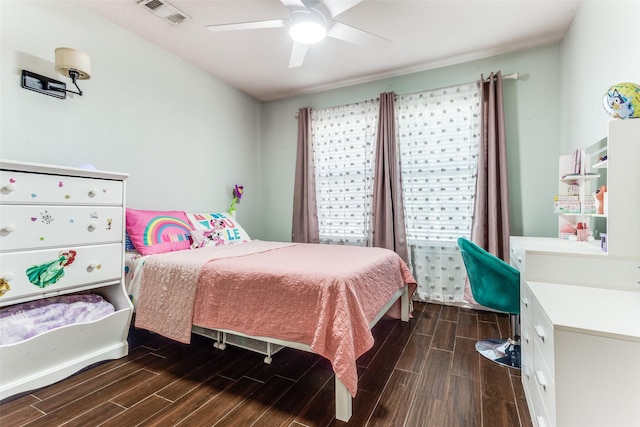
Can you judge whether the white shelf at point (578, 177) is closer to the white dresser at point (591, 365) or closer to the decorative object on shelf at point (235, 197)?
the white dresser at point (591, 365)

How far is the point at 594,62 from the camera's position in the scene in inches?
76.5

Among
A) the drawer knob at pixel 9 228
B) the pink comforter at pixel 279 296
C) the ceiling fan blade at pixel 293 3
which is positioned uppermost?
the ceiling fan blade at pixel 293 3

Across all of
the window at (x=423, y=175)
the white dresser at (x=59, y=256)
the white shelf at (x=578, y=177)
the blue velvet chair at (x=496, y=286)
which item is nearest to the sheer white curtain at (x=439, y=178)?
the window at (x=423, y=175)

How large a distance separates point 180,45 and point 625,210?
343cm

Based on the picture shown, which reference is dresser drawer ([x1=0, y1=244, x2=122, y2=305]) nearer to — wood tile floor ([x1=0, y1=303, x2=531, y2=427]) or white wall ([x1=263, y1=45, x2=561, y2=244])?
wood tile floor ([x1=0, y1=303, x2=531, y2=427])

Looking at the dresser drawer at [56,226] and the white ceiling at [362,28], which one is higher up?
the white ceiling at [362,28]

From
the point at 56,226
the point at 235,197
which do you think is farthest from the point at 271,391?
the point at 235,197

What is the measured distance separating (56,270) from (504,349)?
9.36 feet

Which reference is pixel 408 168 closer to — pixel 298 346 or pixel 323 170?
pixel 323 170

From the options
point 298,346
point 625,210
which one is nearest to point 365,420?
point 298,346

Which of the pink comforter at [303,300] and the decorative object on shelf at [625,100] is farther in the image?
the pink comforter at [303,300]

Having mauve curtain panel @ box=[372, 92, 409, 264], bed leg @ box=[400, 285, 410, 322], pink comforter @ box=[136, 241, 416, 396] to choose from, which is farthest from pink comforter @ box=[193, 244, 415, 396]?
mauve curtain panel @ box=[372, 92, 409, 264]

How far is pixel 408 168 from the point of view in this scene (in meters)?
3.26

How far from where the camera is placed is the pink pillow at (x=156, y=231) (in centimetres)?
228
